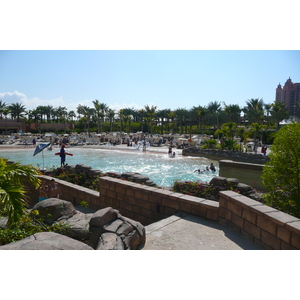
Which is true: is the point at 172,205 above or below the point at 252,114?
below

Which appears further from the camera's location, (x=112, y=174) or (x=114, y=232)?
(x=112, y=174)

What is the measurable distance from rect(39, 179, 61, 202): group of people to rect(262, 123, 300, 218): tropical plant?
661cm

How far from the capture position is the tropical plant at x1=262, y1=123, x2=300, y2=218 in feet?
17.3

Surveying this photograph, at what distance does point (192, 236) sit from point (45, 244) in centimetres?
259

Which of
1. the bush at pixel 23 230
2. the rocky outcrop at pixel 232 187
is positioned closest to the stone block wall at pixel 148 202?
the bush at pixel 23 230

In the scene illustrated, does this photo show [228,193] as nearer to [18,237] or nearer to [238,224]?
[238,224]

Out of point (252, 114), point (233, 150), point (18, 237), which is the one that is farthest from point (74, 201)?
point (252, 114)

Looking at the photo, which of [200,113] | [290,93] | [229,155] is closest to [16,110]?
[200,113]

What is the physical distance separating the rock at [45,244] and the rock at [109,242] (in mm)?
351

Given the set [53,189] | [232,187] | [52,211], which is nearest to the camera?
[52,211]

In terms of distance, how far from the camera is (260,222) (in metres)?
4.04

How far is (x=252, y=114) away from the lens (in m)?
59.6

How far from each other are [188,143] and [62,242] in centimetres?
3583

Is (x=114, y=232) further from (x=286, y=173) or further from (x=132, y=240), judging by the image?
(x=286, y=173)
